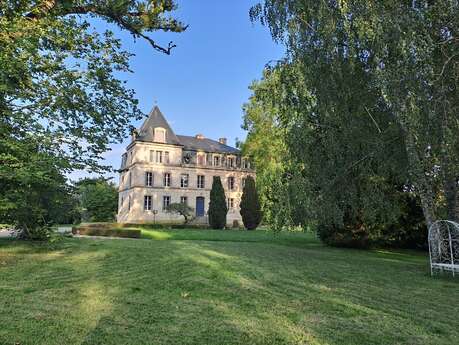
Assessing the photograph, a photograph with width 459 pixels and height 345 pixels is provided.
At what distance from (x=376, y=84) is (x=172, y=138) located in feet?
114

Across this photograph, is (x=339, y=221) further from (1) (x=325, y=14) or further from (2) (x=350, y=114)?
(1) (x=325, y=14)

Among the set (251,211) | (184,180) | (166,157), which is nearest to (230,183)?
(184,180)

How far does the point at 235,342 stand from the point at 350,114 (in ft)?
22.0

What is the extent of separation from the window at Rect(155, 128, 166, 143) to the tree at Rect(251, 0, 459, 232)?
1226 inches

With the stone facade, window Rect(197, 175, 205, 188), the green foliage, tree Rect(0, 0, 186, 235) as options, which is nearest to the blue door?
the stone facade

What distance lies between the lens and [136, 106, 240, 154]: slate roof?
40.0 m

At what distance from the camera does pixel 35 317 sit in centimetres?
409

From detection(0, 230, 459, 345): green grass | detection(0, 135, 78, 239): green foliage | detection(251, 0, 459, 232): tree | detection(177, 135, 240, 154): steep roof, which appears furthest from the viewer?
detection(177, 135, 240, 154): steep roof

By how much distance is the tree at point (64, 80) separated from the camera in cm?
799

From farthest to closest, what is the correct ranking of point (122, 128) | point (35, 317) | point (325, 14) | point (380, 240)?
point (380, 240), point (122, 128), point (325, 14), point (35, 317)

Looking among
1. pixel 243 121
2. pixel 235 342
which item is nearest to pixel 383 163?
pixel 235 342

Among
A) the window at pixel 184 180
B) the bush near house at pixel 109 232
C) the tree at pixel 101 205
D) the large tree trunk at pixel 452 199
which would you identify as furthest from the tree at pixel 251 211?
the large tree trunk at pixel 452 199

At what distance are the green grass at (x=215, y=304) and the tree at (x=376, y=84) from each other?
8.50 feet

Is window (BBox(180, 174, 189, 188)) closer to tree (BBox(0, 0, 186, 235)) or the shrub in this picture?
the shrub
